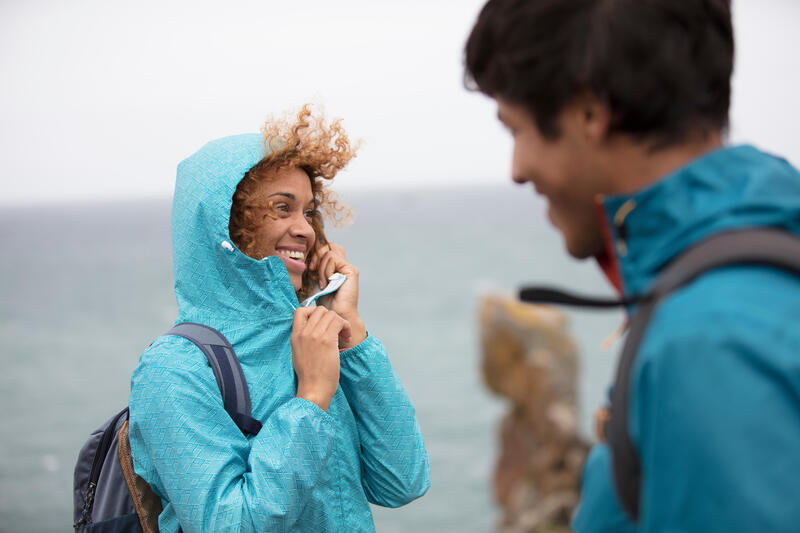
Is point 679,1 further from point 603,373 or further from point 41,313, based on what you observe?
point 41,313

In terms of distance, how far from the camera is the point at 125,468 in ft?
7.17

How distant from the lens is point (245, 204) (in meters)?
2.46

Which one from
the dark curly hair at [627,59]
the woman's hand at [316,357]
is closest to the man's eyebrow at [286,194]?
the woman's hand at [316,357]

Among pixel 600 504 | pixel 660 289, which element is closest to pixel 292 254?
pixel 600 504

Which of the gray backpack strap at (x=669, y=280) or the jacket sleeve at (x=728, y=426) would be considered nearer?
the jacket sleeve at (x=728, y=426)

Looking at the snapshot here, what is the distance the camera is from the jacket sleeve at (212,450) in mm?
2010

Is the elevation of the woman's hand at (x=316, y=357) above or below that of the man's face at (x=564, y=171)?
below

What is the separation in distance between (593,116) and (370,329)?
72444mm

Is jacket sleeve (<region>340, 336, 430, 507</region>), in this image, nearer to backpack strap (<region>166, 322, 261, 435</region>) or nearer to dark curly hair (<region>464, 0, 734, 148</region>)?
backpack strap (<region>166, 322, 261, 435</region>)

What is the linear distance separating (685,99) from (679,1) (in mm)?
177

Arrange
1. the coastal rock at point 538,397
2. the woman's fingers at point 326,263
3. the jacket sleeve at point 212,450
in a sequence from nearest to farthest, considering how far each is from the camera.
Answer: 1. the jacket sleeve at point 212,450
2. the woman's fingers at point 326,263
3. the coastal rock at point 538,397

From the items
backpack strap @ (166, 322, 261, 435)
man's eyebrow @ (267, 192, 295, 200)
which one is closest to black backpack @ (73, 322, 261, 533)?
backpack strap @ (166, 322, 261, 435)

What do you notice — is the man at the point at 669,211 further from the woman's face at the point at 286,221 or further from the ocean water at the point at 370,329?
the ocean water at the point at 370,329

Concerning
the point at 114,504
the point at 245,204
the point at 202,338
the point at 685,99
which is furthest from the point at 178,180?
the point at 685,99
